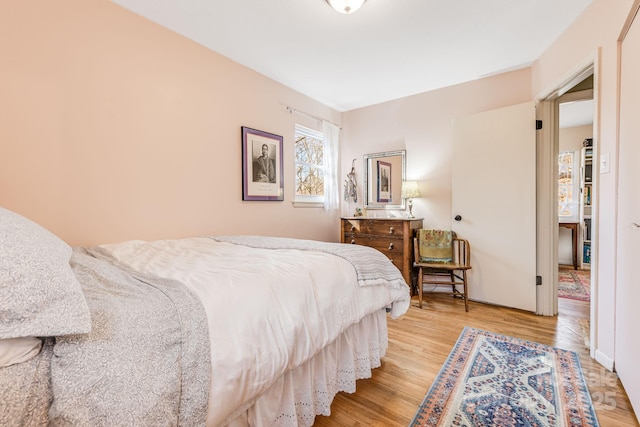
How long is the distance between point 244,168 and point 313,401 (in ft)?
7.00

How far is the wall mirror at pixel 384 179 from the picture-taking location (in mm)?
3705

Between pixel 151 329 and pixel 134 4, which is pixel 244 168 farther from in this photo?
pixel 151 329

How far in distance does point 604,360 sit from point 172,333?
2465 millimetres

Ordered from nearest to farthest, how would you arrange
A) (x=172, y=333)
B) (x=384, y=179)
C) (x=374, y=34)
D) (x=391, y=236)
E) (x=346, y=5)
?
(x=172, y=333), (x=346, y=5), (x=374, y=34), (x=391, y=236), (x=384, y=179)

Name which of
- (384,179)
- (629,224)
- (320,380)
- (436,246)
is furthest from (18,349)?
(384,179)

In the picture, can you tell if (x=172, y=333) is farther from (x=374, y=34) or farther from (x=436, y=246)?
(x=436, y=246)

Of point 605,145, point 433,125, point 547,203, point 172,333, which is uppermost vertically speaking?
point 433,125

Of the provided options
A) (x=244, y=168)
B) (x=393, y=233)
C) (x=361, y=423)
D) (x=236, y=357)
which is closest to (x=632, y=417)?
(x=361, y=423)

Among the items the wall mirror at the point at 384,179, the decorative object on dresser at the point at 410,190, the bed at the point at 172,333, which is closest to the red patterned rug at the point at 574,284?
the decorative object on dresser at the point at 410,190

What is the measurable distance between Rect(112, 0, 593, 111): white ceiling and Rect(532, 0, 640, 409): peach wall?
10.2 inches

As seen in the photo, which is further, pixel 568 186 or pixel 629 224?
pixel 568 186

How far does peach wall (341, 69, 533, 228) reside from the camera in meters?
3.03

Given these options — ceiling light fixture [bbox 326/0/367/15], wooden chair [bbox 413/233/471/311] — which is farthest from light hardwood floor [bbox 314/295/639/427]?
ceiling light fixture [bbox 326/0/367/15]

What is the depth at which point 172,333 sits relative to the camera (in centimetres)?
74
